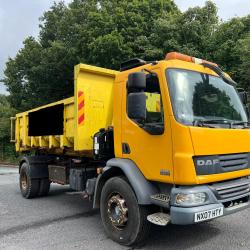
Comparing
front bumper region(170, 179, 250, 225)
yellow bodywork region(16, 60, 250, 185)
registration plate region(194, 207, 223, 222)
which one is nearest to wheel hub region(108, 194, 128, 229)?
yellow bodywork region(16, 60, 250, 185)

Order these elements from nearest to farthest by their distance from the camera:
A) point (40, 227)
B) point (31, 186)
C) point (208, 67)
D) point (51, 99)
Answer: point (208, 67), point (40, 227), point (31, 186), point (51, 99)

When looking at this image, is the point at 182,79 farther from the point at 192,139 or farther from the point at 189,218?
the point at 189,218

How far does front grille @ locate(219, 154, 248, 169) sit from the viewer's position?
16.1 feet

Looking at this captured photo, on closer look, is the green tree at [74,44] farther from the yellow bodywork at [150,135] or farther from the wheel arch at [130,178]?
the wheel arch at [130,178]

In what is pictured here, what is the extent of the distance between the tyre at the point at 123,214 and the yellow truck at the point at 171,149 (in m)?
0.01

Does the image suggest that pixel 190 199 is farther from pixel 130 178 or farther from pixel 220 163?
pixel 130 178

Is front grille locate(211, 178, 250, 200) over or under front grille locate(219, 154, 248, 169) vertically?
under

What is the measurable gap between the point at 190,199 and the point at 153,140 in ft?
3.10

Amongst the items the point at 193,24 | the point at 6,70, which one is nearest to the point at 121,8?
the point at 193,24

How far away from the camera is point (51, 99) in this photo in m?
27.5

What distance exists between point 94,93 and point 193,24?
11006mm

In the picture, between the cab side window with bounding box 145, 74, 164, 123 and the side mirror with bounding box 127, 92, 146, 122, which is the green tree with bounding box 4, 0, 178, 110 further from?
the side mirror with bounding box 127, 92, 146, 122

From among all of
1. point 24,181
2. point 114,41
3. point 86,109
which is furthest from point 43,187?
point 114,41

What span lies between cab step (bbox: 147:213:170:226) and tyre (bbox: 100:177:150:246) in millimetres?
156
